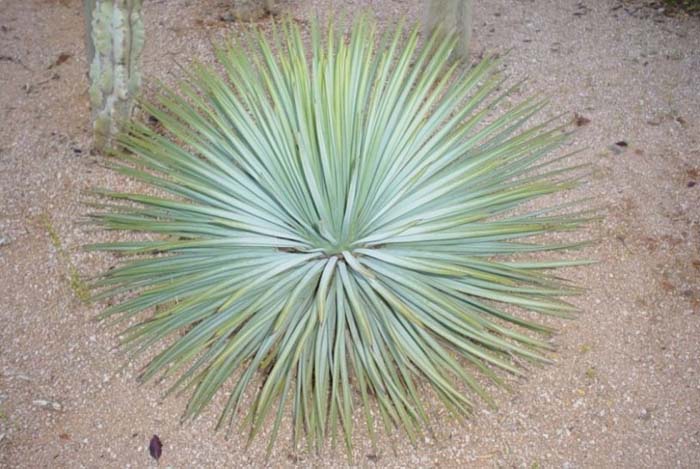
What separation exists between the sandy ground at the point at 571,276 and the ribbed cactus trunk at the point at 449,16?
380mm

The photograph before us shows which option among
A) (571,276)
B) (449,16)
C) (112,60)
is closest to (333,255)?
(571,276)

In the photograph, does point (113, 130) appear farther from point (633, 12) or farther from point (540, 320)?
point (633, 12)

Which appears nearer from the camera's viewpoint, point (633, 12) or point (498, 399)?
point (498, 399)

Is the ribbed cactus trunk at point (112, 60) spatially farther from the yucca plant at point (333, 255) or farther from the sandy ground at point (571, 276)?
the yucca plant at point (333, 255)

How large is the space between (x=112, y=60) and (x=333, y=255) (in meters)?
1.50

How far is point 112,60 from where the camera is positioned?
3158 millimetres

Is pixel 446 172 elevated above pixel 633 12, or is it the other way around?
pixel 633 12

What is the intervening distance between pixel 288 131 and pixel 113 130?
3.95 feet

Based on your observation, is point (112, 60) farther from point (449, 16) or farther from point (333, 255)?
point (449, 16)

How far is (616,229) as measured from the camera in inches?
124

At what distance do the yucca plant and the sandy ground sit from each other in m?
0.15

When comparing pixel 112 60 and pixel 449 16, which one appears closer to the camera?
pixel 112 60

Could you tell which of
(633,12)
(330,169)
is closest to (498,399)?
(330,169)

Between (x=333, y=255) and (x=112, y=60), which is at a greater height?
(x=112, y=60)
